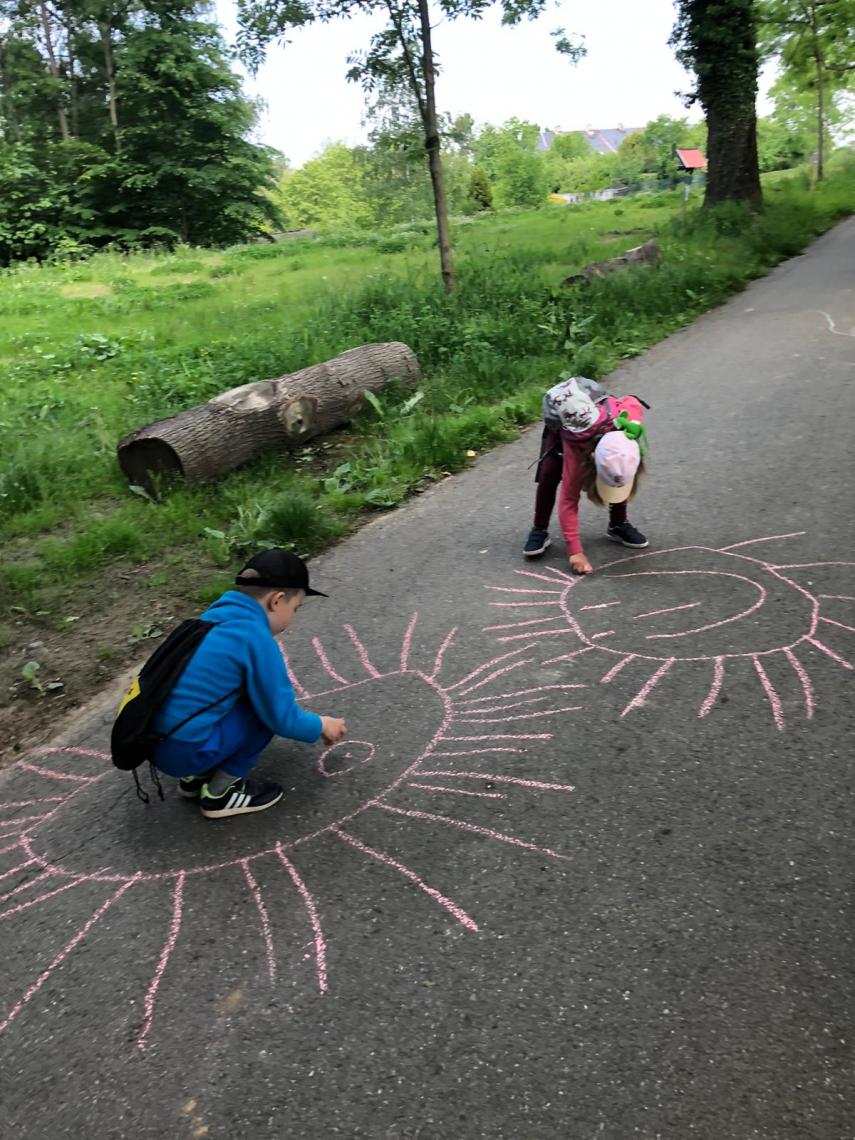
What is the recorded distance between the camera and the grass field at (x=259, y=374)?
4.99 m

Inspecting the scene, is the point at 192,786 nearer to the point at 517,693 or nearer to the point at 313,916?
the point at 313,916

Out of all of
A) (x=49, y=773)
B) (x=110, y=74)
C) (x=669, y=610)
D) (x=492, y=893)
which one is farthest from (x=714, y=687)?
(x=110, y=74)

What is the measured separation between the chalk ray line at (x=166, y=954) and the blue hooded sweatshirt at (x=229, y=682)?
1.50 feet

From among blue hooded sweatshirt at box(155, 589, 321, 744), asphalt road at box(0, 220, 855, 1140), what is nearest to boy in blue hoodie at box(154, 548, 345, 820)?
blue hooded sweatshirt at box(155, 589, 321, 744)

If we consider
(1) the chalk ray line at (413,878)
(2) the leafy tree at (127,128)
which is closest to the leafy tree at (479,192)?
(2) the leafy tree at (127,128)

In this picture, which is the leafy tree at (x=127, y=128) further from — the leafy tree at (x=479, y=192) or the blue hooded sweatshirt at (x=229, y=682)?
the blue hooded sweatshirt at (x=229, y=682)

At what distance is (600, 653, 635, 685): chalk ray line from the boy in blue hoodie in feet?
3.85

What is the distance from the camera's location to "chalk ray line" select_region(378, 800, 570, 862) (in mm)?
2578

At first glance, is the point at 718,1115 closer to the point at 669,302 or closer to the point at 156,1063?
the point at 156,1063

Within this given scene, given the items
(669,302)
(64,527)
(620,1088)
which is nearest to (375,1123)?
(620,1088)

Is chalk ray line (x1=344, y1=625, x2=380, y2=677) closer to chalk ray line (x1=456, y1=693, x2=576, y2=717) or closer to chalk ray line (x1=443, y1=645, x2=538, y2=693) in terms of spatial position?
chalk ray line (x1=443, y1=645, x2=538, y2=693)

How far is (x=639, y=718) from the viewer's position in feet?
10.4

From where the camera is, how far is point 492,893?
245 centimetres

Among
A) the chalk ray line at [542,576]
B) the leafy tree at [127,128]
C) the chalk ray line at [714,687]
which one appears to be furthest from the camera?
the leafy tree at [127,128]
